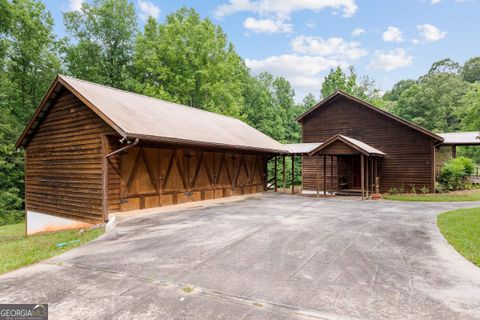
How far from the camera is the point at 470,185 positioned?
1752cm

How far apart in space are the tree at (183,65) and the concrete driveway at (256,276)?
21259 millimetres

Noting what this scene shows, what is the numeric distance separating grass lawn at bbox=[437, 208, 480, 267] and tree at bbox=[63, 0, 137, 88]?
2683 cm

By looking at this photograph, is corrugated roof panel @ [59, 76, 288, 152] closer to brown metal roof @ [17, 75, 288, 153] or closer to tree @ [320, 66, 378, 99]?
brown metal roof @ [17, 75, 288, 153]

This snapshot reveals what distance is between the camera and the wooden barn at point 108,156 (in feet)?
32.1

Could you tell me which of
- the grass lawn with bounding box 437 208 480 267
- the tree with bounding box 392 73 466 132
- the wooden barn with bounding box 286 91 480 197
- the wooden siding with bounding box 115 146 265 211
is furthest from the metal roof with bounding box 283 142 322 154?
the tree with bounding box 392 73 466 132

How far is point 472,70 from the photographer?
51.9 m

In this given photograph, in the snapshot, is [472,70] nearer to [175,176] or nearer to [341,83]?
[341,83]

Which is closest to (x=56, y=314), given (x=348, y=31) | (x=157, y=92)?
(x=157, y=92)

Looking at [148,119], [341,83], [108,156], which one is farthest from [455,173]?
[341,83]

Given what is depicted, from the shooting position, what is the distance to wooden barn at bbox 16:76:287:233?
9.79 m

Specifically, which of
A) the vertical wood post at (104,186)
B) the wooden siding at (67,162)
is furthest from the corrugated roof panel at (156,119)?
the vertical wood post at (104,186)

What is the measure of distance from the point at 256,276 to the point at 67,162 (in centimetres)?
932

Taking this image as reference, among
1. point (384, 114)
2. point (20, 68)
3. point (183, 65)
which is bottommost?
point (384, 114)

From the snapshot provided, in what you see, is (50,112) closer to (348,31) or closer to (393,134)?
(393,134)
